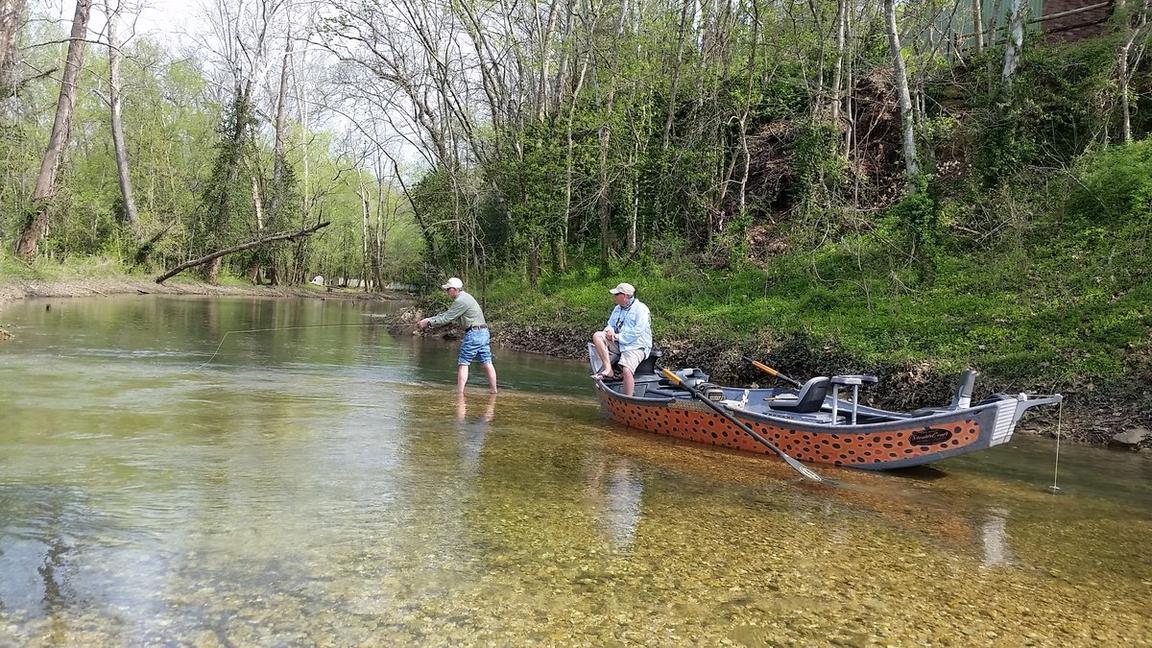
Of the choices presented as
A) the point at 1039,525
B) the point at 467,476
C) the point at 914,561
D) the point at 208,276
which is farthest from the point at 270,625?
the point at 208,276

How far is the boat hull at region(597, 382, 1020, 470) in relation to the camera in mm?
7234

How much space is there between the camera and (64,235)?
3150cm

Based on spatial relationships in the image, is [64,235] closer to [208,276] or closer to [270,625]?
[208,276]

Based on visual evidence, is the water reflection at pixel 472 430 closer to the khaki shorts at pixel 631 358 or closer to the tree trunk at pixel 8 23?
the khaki shorts at pixel 631 358

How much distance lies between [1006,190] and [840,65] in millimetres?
5549

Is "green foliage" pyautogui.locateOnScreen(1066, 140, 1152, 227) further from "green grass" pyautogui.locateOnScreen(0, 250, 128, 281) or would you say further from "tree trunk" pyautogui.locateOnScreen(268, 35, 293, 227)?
"tree trunk" pyautogui.locateOnScreen(268, 35, 293, 227)

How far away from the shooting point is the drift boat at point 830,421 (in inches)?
286

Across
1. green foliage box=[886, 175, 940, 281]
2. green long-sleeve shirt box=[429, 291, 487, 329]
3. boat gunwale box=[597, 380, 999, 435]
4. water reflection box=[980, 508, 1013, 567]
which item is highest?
green foliage box=[886, 175, 940, 281]

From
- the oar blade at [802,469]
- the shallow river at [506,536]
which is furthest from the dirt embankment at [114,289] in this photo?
the oar blade at [802,469]

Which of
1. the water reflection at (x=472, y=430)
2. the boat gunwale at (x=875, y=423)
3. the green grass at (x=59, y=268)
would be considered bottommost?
the water reflection at (x=472, y=430)

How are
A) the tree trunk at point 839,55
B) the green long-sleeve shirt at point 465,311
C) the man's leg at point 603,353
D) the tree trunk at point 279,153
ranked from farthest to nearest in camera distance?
the tree trunk at point 279,153
the tree trunk at point 839,55
the green long-sleeve shirt at point 465,311
the man's leg at point 603,353

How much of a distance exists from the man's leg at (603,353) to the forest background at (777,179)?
4.67m

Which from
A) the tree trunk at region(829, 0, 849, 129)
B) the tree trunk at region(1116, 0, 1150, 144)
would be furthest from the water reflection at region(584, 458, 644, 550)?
the tree trunk at region(829, 0, 849, 129)

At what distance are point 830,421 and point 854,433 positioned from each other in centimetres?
89
